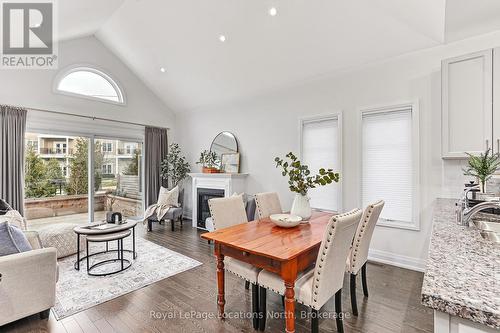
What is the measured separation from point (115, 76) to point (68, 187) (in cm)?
267

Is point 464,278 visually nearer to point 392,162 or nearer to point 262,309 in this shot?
point 262,309

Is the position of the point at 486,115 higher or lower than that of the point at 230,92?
lower

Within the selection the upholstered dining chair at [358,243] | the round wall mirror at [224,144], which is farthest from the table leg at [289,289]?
the round wall mirror at [224,144]

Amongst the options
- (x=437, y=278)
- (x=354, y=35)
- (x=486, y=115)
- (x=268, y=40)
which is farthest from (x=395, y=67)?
(x=437, y=278)

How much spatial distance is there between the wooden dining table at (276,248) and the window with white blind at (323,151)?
162 cm

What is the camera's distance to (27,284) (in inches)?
80.9

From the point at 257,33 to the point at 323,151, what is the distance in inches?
85.8

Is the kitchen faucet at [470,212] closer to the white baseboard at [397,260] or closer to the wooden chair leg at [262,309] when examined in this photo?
the wooden chair leg at [262,309]

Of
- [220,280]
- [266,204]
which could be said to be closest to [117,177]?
[266,204]

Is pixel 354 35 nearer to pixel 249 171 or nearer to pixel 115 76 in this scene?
pixel 249 171

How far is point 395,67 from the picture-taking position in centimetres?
340

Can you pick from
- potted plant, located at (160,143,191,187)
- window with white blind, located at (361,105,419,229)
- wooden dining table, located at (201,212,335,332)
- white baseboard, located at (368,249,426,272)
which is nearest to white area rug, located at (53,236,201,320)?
wooden dining table, located at (201,212,335,332)

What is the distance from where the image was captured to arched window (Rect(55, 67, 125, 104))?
191 inches

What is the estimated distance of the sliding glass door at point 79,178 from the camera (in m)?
4.56
